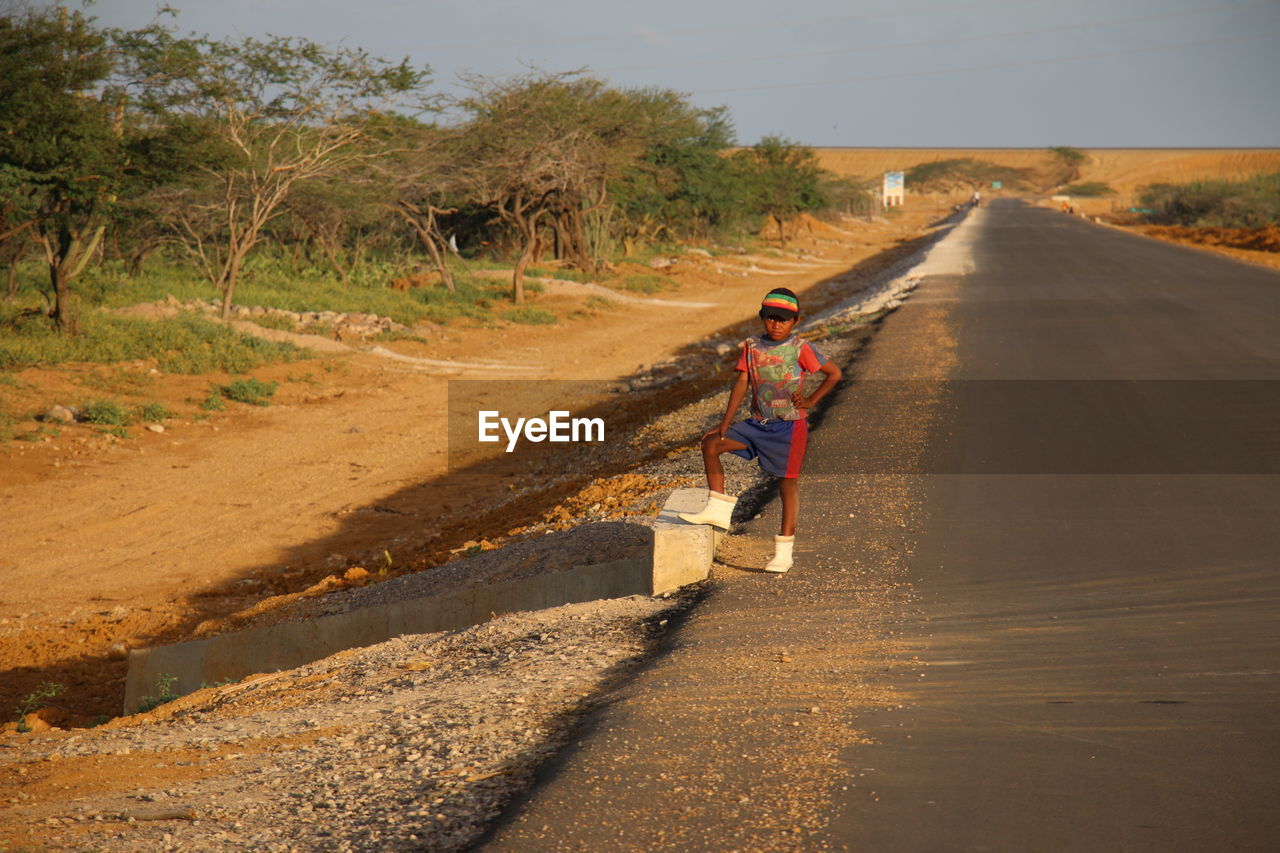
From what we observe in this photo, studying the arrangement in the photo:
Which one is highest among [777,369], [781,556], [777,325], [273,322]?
[777,325]

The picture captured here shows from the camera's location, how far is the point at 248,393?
16938mm

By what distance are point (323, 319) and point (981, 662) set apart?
1993cm

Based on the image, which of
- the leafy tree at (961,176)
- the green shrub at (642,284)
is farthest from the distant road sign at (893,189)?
the green shrub at (642,284)

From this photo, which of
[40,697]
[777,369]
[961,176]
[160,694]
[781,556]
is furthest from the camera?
[961,176]

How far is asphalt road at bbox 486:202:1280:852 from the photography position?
3.46 m

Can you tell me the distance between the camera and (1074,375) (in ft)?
42.8

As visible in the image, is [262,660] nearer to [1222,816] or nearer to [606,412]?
[1222,816]

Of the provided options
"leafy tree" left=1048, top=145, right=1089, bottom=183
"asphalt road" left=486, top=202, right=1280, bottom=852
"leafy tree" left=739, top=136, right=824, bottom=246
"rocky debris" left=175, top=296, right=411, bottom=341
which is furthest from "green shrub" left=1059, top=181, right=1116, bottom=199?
"asphalt road" left=486, top=202, right=1280, bottom=852

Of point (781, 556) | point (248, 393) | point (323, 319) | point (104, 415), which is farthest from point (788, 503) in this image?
point (323, 319)

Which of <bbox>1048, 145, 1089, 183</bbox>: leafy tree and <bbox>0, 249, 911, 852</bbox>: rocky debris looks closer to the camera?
<bbox>0, 249, 911, 852</bbox>: rocky debris

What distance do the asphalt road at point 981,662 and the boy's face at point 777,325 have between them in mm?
1359

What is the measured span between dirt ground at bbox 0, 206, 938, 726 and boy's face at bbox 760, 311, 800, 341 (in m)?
4.57

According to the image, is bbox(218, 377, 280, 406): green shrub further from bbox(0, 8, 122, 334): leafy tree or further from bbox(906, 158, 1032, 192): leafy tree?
bbox(906, 158, 1032, 192): leafy tree

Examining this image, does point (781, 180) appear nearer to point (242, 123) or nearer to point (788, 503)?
point (242, 123)
